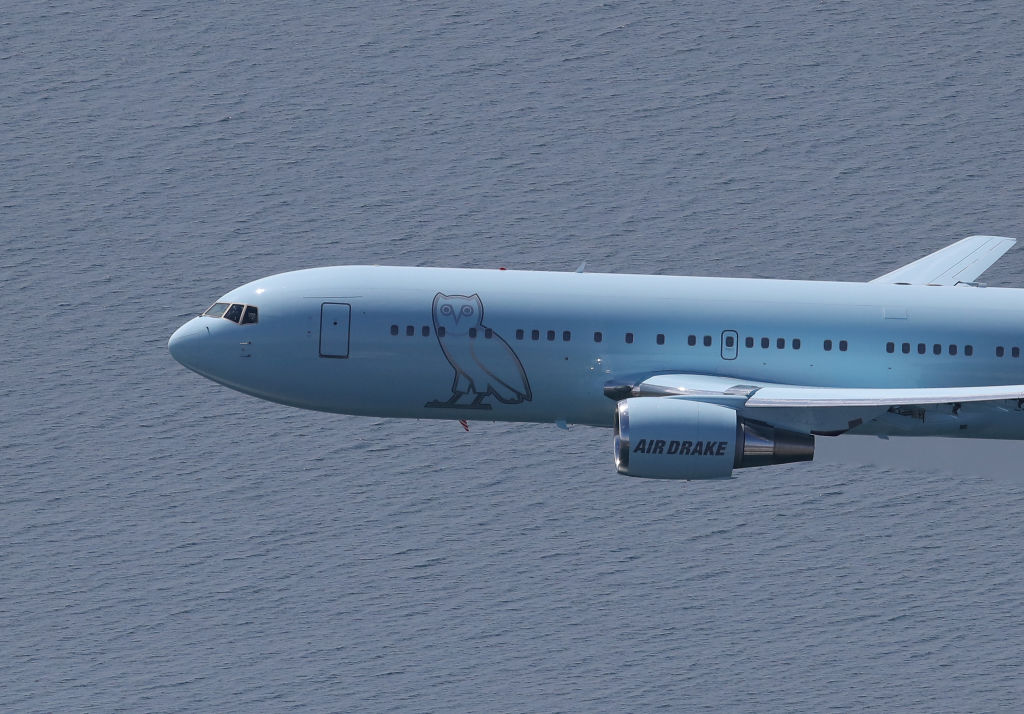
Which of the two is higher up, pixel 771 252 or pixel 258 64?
pixel 258 64

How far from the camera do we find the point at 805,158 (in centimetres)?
11169

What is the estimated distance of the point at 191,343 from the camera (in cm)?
6525

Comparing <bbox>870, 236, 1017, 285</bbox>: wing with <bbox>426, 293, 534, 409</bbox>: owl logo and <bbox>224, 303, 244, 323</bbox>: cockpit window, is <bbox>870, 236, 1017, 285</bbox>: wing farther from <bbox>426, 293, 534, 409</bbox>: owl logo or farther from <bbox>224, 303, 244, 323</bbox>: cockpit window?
<bbox>224, 303, 244, 323</bbox>: cockpit window

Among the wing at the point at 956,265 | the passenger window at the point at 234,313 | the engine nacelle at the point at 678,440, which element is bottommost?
the engine nacelle at the point at 678,440

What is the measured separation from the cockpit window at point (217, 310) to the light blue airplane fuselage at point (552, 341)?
222 millimetres

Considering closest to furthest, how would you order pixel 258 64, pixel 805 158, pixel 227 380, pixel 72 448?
pixel 227 380 → pixel 72 448 → pixel 805 158 → pixel 258 64

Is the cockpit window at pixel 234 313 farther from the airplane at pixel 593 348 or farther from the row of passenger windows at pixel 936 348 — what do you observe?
the row of passenger windows at pixel 936 348

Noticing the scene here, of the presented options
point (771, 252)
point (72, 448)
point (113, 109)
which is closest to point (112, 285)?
point (72, 448)

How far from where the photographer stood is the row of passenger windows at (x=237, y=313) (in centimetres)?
6488

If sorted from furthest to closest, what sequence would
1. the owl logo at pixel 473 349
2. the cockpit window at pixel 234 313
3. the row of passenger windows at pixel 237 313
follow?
the cockpit window at pixel 234 313 → the row of passenger windows at pixel 237 313 → the owl logo at pixel 473 349

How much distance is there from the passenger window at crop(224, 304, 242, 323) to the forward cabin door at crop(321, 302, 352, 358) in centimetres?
324

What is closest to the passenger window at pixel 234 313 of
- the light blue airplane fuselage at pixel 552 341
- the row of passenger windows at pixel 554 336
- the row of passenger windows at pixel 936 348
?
the light blue airplane fuselage at pixel 552 341

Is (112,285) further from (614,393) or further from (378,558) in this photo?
(614,393)

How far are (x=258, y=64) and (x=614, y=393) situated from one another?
63.6 m
